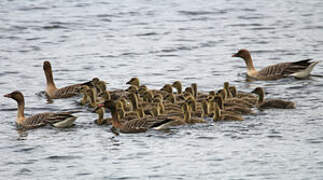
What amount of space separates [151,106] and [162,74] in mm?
4684

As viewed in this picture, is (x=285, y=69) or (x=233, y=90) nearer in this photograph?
(x=233, y=90)

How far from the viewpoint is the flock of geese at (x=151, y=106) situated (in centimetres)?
1570

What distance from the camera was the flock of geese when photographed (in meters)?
15.7

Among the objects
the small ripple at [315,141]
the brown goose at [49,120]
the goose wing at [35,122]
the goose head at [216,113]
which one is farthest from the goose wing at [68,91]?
the small ripple at [315,141]

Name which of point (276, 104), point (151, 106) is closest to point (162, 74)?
point (151, 106)

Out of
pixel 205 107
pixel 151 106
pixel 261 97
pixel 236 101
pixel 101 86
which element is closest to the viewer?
pixel 205 107

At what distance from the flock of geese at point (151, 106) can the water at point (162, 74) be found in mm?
212

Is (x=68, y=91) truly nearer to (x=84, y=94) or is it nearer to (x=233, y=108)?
(x=84, y=94)

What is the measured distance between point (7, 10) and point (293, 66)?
1523 cm

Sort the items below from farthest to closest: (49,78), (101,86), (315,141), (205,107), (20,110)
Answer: (49,78), (101,86), (20,110), (205,107), (315,141)

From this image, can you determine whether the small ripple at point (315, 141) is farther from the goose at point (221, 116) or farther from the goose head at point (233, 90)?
the goose head at point (233, 90)

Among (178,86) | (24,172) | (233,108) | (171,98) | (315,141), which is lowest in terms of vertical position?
(24,172)

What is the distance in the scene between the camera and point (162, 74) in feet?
70.0

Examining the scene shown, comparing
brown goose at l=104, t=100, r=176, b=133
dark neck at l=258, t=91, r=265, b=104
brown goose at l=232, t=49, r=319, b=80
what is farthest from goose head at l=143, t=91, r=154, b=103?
brown goose at l=232, t=49, r=319, b=80
